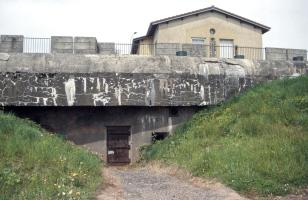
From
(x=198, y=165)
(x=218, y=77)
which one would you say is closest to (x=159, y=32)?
(x=218, y=77)

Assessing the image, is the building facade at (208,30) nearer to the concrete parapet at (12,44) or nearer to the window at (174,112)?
the window at (174,112)

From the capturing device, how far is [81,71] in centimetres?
1509

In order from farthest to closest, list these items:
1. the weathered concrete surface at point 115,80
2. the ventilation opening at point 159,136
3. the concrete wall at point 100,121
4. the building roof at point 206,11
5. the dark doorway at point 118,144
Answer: the building roof at point 206,11 < the ventilation opening at point 159,136 < the dark doorway at point 118,144 < the concrete wall at point 100,121 < the weathered concrete surface at point 115,80

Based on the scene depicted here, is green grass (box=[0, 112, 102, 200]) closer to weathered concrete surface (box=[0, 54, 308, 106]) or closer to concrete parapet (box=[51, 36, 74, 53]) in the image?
weathered concrete surface (box=[0, 54, 308, 106])

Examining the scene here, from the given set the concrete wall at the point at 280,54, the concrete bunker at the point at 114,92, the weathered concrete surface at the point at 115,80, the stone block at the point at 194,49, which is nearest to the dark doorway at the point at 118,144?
the concrete bunker at the point at 114,92

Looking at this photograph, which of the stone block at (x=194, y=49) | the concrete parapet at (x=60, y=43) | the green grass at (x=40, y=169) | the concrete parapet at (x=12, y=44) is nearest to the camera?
the green grass at (x=40, y=169)

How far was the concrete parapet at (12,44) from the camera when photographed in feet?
54.0

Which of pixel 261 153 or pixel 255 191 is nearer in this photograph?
pixel 255 191

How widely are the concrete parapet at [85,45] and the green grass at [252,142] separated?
4730 millimetres

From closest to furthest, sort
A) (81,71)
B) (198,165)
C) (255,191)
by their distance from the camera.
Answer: (255,191)
(198,165)
(81,71)

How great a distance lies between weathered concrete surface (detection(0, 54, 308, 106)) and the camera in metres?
14.8

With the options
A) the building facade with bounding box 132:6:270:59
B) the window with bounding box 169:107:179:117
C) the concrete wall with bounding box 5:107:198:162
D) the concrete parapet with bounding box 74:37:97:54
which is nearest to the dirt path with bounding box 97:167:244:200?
the concrete wall with bounding box 5:107:198:162

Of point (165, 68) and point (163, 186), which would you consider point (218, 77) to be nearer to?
point (165, 68)

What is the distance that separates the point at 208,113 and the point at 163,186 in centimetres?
595
